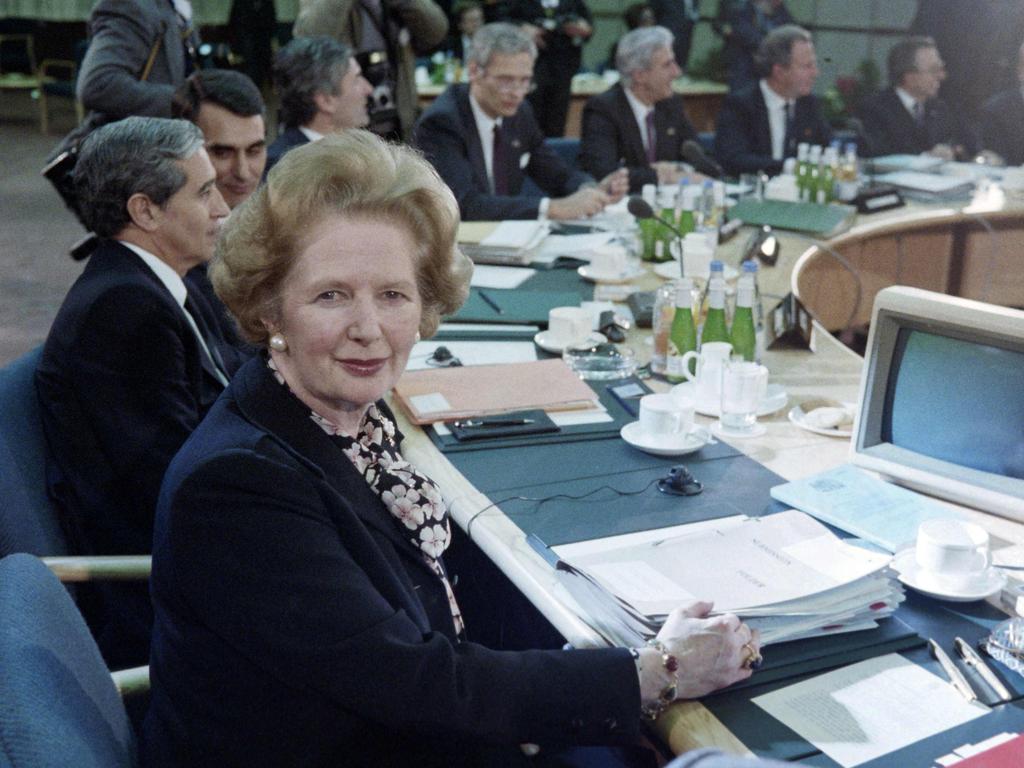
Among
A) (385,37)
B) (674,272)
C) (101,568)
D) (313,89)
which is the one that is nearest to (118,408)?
(101,568)

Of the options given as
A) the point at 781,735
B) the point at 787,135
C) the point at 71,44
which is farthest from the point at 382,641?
the point at 71,44

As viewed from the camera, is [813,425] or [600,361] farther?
[600,361]

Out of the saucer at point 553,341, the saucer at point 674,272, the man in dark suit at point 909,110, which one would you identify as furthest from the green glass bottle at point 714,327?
the man in dark suit at point 909,110

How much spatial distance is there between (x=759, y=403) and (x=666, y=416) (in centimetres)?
23

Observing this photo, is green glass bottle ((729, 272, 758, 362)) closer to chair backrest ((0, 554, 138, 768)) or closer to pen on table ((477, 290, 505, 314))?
pen on table ((477, 290, 505, 314))

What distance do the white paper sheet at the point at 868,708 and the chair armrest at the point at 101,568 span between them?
0.99m

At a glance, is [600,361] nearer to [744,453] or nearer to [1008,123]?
[744,453]

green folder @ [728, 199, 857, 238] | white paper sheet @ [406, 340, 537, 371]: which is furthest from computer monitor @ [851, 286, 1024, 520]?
green folder @ [728, 199, 857, 238]

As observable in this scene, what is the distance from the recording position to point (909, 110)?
5.55m

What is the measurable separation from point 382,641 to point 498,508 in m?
0.58

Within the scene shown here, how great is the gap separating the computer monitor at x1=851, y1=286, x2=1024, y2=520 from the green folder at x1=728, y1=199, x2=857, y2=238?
1971 millimetres

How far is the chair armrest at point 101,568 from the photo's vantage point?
1757mm

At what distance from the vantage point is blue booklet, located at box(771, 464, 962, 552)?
1.65 meters

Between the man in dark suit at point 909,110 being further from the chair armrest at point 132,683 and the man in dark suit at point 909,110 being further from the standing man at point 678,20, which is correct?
the chair armrest at point 132,683
